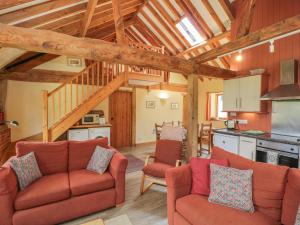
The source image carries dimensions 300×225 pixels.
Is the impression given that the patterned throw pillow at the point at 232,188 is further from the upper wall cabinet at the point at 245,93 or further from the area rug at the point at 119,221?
the upper wall cabinet at the point at 245,93

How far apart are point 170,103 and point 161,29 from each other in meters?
3.05

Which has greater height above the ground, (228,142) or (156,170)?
(228,142)

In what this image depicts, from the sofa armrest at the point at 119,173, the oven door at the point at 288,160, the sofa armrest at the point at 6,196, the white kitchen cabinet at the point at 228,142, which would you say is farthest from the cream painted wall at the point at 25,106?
the oven door at the point at 288,160

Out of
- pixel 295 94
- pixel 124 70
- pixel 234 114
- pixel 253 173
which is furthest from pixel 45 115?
pixel 295 94

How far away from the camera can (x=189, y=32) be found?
18.4 ft

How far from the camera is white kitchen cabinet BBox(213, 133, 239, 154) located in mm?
3850

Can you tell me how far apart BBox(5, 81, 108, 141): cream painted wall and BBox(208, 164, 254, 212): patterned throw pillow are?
516 centimetres

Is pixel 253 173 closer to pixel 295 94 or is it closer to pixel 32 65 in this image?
pixel 295 94

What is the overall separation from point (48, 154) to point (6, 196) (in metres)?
0.81

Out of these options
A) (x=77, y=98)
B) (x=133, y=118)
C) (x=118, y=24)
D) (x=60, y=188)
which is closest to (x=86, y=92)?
(x=77, y=98)

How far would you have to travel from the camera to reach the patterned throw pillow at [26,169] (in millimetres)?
2204

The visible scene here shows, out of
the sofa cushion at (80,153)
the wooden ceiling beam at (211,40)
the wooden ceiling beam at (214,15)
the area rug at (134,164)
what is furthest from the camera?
the wooden ceiling beam at (211,40)

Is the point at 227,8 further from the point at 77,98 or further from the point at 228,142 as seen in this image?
the point at 77,98

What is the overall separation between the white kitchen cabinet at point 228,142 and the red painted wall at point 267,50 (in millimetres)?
777
